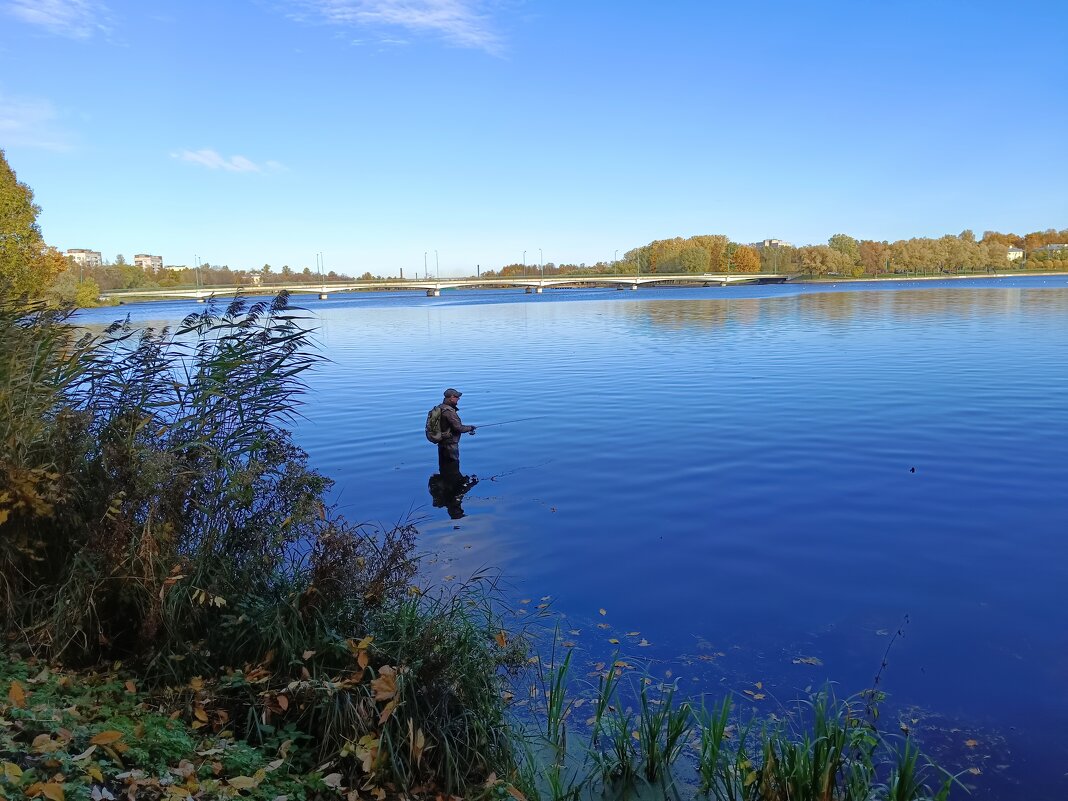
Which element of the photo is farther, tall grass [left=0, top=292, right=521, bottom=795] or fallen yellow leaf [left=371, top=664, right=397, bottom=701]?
tall grass [left=0, top=292, right=521, bottom=795]

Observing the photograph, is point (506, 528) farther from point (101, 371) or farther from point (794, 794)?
point (794, 794)

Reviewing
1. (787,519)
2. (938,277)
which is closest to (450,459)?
(787,519)

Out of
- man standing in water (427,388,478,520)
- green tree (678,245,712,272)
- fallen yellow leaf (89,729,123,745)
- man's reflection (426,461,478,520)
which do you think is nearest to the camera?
fallen yellow leaf (89,729,123,745)

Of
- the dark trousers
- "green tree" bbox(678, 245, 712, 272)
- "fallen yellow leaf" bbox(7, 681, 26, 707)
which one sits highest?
"green tree" bbox(678, 245, 712, 272)

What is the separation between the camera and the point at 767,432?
16062mm

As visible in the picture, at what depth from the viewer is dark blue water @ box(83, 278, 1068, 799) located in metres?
6.56

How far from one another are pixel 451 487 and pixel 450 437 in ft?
2.62

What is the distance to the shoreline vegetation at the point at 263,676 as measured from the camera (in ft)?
14.8

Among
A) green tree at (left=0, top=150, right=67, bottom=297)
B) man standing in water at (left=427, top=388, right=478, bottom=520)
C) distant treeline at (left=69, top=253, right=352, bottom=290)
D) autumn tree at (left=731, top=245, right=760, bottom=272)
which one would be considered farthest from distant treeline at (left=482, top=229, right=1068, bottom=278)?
man standing in water at (left=427, top=388, right=478, bottom=520)

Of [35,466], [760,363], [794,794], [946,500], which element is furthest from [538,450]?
[760,363]

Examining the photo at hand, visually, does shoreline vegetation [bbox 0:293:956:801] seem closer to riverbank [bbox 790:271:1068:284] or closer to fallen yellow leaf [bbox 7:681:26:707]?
fallen yellow leaf [bbox 7:681:26:707]

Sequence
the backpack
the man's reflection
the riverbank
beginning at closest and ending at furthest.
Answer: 1. the man's reflection
2. the backpack
3. the riverbank

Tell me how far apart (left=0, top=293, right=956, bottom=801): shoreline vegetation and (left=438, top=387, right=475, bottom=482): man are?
17.9 ft

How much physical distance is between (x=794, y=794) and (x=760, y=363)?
24506 mm
